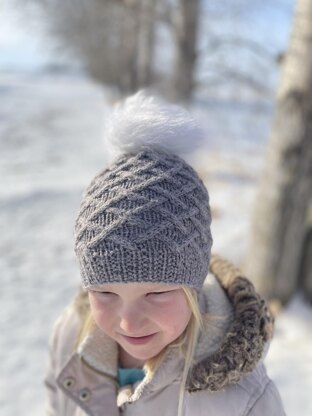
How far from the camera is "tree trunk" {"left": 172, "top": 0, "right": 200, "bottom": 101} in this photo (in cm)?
661

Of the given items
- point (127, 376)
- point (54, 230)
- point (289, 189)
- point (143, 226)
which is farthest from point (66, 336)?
point (54, 230)

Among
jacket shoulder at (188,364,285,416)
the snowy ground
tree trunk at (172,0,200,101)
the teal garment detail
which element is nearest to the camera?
jacket shoulder at (188,364,285,416)

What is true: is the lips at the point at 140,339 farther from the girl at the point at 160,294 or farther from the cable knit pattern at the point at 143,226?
the cable knit pattern at the point at 143,226

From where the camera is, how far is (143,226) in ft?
3.49

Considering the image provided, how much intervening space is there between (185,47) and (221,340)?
638 cm

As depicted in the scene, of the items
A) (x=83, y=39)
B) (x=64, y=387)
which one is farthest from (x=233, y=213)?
(x=83, y=39)

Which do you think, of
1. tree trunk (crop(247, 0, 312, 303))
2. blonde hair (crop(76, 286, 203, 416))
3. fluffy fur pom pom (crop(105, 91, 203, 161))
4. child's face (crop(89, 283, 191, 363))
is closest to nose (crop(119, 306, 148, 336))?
child's face (crop(89, 283, 191, 363))

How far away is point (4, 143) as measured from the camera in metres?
A: 8.33

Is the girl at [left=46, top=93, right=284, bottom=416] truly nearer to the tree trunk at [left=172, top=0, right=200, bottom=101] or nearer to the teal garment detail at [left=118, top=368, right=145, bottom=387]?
the teal garment detail at [left=118, top=368, right=145, bottom=387]

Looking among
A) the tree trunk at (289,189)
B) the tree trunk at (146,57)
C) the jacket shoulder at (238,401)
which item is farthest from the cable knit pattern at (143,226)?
the tree trunk at (146,57)

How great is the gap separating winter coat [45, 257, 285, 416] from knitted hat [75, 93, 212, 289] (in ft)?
0.54

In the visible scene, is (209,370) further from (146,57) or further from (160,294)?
(146,57)

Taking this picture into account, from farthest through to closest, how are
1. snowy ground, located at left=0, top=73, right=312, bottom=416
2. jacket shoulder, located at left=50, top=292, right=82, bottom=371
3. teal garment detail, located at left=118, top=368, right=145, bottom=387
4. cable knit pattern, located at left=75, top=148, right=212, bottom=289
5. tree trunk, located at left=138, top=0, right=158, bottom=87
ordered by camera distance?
tree trunk, located at left=138, top=0, right=158, bottom=87 → snowy ground, located at left=0, top=73, right=312, bottom=416 → jacket shoulder, located at left=50, top=292, right=82, bottom=371 → teal garment detail, located at left=118, top=368, right=145, bottom=387 → cable knit pattern, located at left=75, top=148, right=212, bottom=289

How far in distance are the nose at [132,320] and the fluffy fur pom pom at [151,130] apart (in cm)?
42
